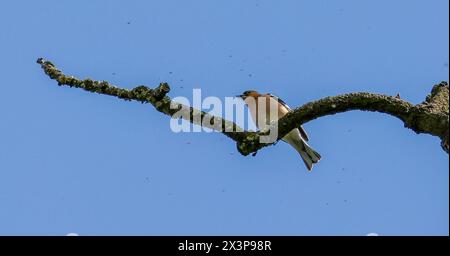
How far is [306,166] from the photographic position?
10891mm

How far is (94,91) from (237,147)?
5.59 feet

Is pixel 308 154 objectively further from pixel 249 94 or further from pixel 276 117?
pixel 249 94

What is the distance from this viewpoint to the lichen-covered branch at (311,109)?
6.26 m

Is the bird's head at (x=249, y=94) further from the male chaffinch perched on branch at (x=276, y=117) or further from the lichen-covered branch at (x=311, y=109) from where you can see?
the lichen-covered branch at (x=311, y=109)

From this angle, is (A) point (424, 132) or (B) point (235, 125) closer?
(A) point (424, 132)

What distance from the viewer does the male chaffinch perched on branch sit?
1081 cm

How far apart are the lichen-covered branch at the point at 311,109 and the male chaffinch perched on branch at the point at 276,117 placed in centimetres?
356

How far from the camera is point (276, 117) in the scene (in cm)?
1112

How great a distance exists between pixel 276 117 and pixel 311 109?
14.8 ft

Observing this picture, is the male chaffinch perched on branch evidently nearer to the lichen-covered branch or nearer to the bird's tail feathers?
the bird's tail feathers

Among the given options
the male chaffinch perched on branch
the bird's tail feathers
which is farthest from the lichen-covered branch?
the bird's tail feathers

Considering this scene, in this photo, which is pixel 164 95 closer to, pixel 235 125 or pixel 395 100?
pixel 235 125
